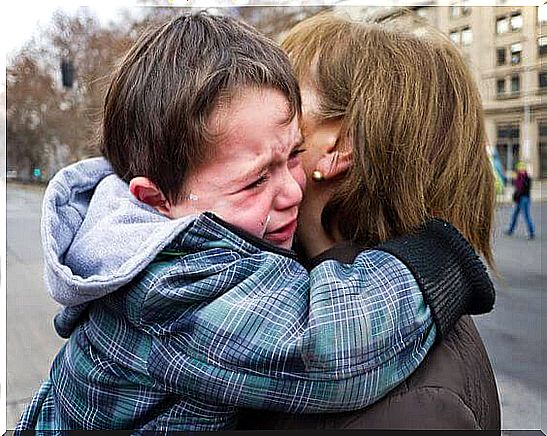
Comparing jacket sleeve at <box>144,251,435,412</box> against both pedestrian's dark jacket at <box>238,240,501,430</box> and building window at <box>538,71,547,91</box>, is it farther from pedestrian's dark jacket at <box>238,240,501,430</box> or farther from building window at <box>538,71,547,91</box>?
building window at <box>538,71,547,91</box>

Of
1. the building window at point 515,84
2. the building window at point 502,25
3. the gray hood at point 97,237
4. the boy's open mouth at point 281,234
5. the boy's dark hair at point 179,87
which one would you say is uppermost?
the boy's dark hair at point 179,87

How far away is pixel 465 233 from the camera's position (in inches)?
22.9

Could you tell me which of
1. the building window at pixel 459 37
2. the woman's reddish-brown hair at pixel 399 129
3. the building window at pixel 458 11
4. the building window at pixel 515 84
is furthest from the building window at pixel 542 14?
the woman's reddish-brown hair at pixel 399 129

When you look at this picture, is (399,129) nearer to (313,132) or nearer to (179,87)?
(313,132)

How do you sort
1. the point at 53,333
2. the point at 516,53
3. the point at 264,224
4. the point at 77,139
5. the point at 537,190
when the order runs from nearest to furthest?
the point at 264,224 < the point at 53,333 < the point at 77,139 < the point at 516,53 < the point at 537,190

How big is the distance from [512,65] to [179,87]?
4467 mm

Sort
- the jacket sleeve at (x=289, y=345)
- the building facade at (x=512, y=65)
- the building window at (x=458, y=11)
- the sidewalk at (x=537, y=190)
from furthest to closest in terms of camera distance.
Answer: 1. the sidewalk at (x=537, y=190)
2. the building window at (x=458, y=11)
3. the building facade at (x=512, y=65)
4. the jacket sleeve at (x=289, y=345)

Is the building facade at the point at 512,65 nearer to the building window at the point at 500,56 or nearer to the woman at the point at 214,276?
the building window at the point at 500,56

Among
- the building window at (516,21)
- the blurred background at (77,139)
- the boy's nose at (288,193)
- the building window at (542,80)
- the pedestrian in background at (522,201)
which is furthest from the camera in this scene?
the pedestrian in background at (522,201)

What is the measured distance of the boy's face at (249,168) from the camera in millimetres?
484

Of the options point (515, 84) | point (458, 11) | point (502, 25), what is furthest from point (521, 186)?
point (458, 11)

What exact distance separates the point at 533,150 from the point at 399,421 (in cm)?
689

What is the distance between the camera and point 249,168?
500 millimetres

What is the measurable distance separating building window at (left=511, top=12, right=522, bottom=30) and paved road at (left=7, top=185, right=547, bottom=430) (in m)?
1.25
